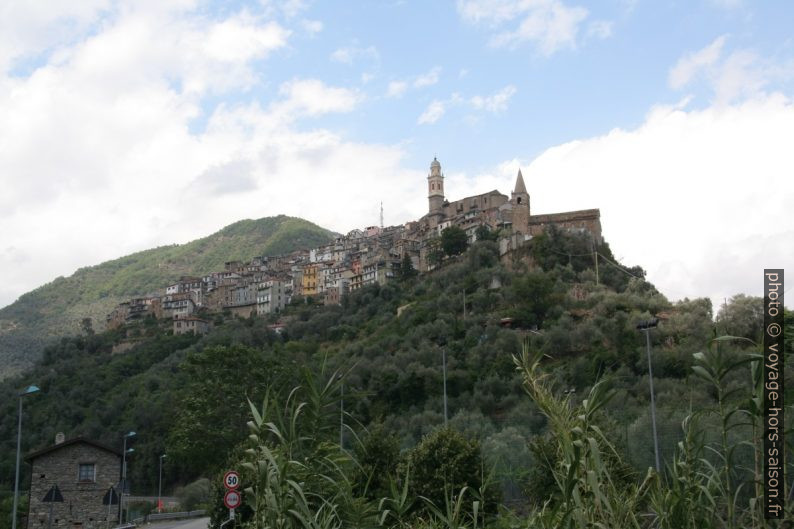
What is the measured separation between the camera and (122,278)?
6412 inches

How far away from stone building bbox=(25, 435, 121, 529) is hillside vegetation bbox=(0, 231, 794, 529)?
4.18 meters

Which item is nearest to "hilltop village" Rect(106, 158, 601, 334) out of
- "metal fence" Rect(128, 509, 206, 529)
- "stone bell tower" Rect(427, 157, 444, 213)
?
"stone bell tower" Rect(427, 157, 444, 213)

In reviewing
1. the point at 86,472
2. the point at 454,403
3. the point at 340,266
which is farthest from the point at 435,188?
the point at 86,472

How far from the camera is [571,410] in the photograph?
17.0 ft

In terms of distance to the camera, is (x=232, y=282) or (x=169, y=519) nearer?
(x=169, y=519)

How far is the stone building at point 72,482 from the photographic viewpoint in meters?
26.3

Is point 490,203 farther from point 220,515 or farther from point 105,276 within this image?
point 105,276

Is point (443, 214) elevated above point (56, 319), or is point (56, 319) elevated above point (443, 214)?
point (443, 214)

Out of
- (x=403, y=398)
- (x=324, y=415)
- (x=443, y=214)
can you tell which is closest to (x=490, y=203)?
(x=443, y=214)

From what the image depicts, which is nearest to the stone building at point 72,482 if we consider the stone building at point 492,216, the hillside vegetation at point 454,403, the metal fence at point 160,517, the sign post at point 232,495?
the hillside vegetation at point 454,403

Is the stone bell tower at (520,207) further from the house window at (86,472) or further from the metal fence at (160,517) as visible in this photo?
the house window at (86,472)

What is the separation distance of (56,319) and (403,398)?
105866mm

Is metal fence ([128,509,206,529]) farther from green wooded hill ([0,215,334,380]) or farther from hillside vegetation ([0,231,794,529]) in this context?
green wooded hill ([0,215,334,380])

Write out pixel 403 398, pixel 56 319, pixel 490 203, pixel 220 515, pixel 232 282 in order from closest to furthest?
pixel 220 515
pixel 403 398
pixel 490 203
pixel 232 282
pixel 56 319
